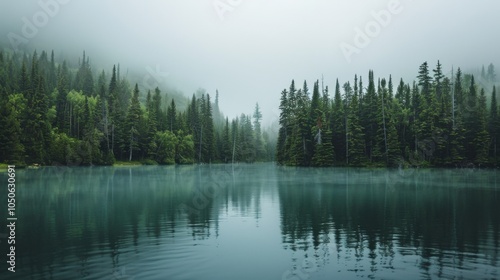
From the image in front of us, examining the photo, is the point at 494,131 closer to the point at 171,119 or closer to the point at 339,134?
the point at 339,134

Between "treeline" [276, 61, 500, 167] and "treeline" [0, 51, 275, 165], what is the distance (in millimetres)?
44368

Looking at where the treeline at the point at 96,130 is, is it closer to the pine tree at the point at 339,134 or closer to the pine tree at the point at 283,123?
the pine tree at the point at 283,123

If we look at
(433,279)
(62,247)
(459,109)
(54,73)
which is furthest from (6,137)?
(54,73)

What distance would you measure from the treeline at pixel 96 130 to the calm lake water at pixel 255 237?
189ft

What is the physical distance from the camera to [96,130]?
111000 millimetres

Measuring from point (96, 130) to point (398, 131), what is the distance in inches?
3425

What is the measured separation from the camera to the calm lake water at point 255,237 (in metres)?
15.4

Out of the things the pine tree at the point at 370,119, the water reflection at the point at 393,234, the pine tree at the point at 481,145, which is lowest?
the water reflection at the point at 393,234

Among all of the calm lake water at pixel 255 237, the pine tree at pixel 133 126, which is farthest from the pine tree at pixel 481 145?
the pine tree at pixel 133 126

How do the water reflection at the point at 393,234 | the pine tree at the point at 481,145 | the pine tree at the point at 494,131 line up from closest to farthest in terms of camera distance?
the water reflection at the point at 393,234 < the pine tree at the point at 481,145 < the pine tree at the point at 494,131

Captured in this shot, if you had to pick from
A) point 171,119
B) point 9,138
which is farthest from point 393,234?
point 171,119

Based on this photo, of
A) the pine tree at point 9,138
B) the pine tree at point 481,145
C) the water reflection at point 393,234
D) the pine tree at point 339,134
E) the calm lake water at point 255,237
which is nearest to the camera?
the calm lake water at point 255,237

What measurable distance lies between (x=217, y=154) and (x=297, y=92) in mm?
48611

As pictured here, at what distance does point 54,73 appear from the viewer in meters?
186
